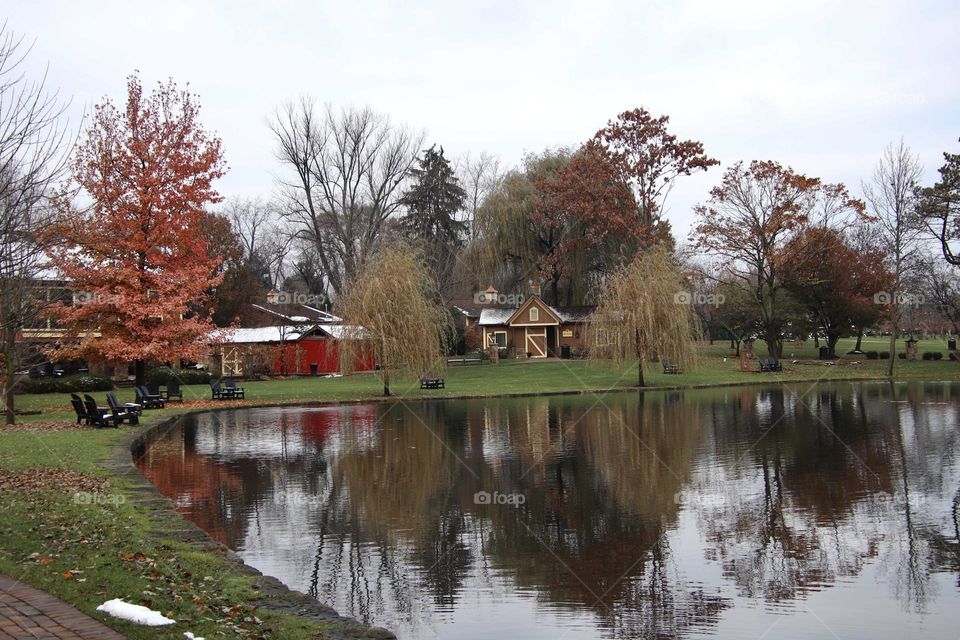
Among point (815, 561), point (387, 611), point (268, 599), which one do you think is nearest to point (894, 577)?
point (815, 561)

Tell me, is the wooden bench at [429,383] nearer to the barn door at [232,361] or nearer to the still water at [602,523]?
the still water at [602,523]

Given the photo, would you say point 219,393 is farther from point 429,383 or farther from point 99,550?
point 99,550

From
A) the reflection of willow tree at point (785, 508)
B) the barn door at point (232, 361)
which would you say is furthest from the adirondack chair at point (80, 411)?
the barn door at point (232, 361)

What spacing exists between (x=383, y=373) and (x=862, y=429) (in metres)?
21.2

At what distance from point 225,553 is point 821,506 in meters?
8.69

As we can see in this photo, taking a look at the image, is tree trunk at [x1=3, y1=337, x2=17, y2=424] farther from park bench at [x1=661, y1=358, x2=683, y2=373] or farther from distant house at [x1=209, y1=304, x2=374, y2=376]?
park bench at [x1=661, y1=358, x2=683, y2=373]

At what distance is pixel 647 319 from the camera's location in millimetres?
41031

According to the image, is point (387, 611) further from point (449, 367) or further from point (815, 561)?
point (449, 367)

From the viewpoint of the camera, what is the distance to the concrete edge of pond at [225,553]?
23.9 feet

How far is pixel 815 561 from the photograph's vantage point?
973cm

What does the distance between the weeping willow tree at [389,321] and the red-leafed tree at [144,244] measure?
20.5 ft

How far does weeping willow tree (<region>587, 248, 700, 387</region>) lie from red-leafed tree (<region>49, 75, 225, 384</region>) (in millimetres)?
19750

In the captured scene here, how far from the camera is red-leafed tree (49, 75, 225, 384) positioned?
32.5 meters

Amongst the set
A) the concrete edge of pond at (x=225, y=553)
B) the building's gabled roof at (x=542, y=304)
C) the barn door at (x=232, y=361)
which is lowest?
the concrete edge of pond at (x=225, y=553)
